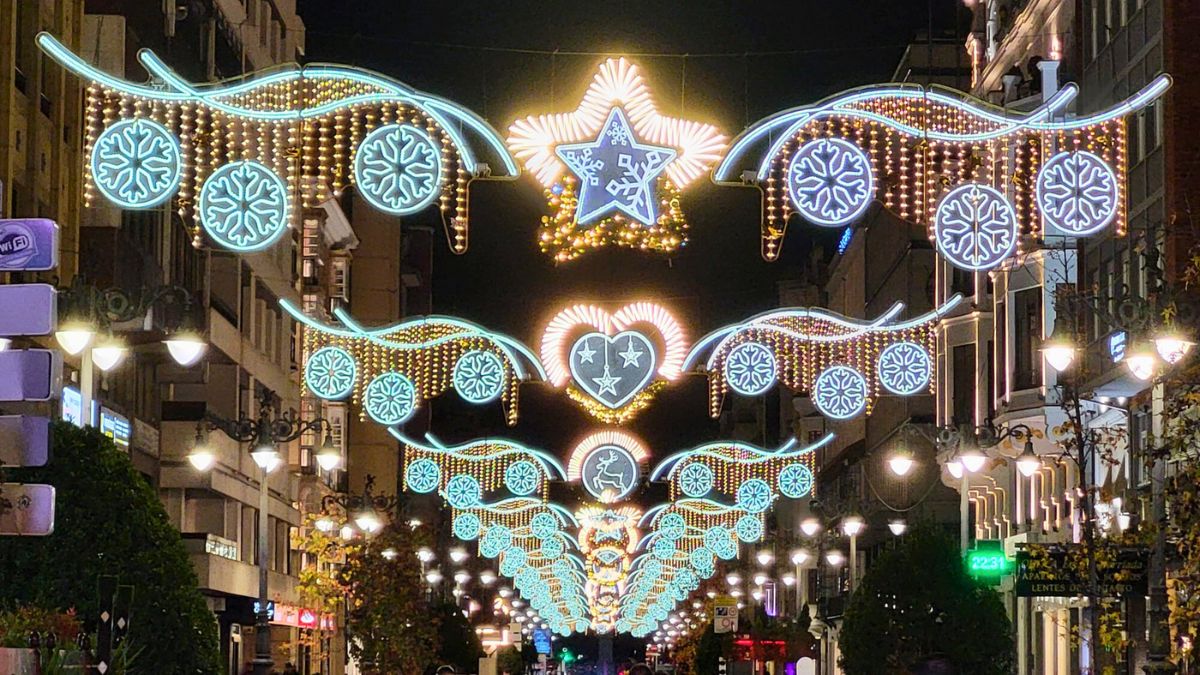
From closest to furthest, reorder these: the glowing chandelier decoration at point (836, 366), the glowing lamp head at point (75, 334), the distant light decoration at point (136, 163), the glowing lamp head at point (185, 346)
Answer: the distant light decoration at point (136, 163)
the glowing lamp head at point (75, 334)
the glowing lamp head at point (185, 346)
the glowing chandelier decoration at point (836, 366)

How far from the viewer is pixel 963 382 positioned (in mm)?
67188

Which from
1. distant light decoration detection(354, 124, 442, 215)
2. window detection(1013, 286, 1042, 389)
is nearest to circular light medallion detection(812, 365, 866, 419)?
window detection(1013, 286, 1042, 389)

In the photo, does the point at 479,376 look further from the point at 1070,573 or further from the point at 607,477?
the point at 1070,573

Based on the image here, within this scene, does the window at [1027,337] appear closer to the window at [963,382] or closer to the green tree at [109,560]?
the window at [963,382]

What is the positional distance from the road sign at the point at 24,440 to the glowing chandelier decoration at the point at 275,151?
483 centimetres

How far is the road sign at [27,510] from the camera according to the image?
20.2m

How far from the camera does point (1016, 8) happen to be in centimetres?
6219

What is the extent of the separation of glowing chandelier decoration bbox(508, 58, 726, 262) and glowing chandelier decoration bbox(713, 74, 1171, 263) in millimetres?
885

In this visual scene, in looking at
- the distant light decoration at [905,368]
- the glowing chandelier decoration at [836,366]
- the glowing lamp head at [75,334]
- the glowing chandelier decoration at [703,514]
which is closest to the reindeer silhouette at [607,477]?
the glowing chandelier decoration at [836,366]

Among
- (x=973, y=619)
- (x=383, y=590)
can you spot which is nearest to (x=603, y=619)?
(x=383, y=590)

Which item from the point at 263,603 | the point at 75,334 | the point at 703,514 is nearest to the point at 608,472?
the point at 263,603

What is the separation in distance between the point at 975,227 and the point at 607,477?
2232cm

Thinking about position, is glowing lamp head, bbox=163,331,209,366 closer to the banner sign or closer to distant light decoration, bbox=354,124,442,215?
distant light decoration, bbox=354,124,442,215

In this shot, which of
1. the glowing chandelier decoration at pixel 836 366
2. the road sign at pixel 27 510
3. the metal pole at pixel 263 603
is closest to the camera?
the road sign at pixel 27 510
